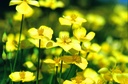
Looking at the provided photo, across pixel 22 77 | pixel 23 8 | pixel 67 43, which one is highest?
pixel 23 8

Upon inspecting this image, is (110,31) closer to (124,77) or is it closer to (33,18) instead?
(33,18)

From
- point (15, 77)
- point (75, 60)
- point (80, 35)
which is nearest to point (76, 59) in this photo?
point (75, 60)

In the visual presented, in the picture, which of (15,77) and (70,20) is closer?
(15,77)

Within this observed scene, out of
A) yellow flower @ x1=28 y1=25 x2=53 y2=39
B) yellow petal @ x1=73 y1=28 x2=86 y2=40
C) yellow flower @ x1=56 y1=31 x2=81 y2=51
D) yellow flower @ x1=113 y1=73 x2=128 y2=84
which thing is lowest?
yellow flower @ x1=113 y1=73 x2=128 y2=84

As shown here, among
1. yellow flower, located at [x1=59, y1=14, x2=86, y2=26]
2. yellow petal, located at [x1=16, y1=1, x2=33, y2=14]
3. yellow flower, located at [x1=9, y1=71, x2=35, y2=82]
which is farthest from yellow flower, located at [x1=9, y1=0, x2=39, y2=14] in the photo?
yellow flower, located at [x1=9, y1=71, x2=35, y2=82]

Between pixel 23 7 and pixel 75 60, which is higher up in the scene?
pixel 23 7

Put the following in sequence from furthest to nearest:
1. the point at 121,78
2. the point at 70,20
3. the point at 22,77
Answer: the point at 70,20
the point at 22,77
the point at 121,78

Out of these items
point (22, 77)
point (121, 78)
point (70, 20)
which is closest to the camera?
point (121, 78)

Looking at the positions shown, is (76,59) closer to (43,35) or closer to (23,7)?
(43,35)

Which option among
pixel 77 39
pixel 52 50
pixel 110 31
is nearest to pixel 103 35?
pixel 110 31

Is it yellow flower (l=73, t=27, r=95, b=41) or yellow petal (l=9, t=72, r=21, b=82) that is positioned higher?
yellow flower (l=73, t=27, r=95, b=41)

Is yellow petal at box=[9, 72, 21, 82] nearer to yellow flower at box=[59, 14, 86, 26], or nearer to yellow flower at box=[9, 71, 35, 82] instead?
yellow flower at box=[9, 71, 35, 82]

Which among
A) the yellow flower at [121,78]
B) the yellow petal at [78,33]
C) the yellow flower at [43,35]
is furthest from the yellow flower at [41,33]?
the yellow flower at [121,78]
